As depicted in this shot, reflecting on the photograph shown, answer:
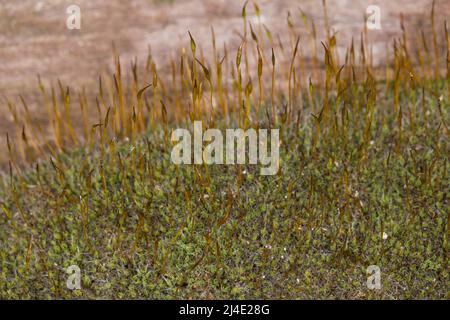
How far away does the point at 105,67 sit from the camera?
A: 15.9ft

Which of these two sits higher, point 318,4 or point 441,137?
point 318,4

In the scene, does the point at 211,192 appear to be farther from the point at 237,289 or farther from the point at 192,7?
the point at 192,7

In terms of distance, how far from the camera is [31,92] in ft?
15.7

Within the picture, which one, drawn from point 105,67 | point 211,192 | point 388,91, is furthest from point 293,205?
point 105,67

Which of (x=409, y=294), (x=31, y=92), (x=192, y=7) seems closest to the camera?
(x=409, y=294)

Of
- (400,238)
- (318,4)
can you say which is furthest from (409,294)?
(318,4)

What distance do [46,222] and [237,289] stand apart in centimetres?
115

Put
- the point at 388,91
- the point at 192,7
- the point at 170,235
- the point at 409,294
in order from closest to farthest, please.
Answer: the point at 409,294, the point at 170,235, the point at 388,91, the point at 192,7

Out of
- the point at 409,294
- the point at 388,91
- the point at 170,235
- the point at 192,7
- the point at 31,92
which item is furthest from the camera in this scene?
the point at 192,7

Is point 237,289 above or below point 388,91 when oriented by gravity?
below

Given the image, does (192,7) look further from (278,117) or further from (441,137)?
(441,137)

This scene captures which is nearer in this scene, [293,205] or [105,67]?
[293,205]

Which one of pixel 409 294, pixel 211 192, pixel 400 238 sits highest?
pixel 211 192

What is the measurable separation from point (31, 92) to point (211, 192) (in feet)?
6.64
